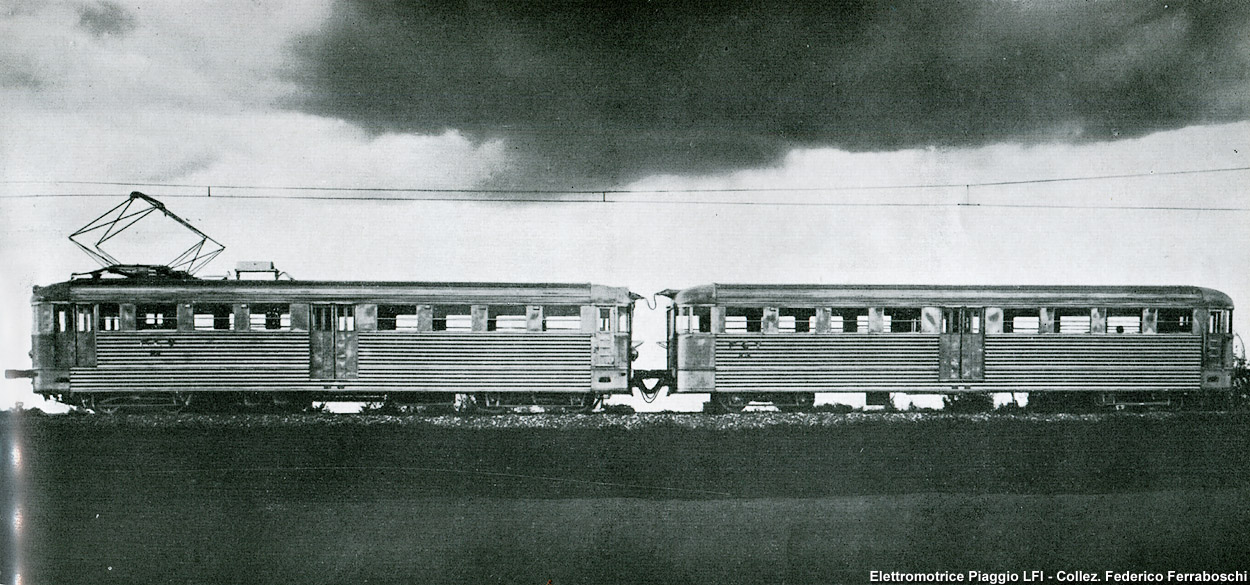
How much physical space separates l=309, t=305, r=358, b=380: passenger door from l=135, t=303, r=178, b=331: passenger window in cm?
177

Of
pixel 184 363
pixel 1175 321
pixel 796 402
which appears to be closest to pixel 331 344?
pixel 184 363

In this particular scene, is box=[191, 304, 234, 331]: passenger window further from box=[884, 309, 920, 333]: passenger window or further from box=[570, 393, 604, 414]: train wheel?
box=[884, 309, 920, 333]: passenger window

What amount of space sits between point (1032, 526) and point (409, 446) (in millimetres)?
5404

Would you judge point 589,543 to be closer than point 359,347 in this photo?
Yes

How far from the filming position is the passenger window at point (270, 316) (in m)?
9.82

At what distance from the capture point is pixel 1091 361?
33.6ft

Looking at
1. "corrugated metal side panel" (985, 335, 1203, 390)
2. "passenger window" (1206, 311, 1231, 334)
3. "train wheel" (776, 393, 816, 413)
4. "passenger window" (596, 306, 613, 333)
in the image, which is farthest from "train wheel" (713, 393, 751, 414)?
"passenger window" (1206, 311, 1231, 334)

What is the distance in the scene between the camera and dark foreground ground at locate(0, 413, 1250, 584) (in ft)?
17.8

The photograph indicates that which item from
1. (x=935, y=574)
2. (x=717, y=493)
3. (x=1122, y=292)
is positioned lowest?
(x=935, y=574)

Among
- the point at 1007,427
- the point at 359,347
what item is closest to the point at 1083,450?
the point at 1007,427

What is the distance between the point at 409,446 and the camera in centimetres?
728

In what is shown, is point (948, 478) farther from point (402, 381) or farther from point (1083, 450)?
point (402, 381)

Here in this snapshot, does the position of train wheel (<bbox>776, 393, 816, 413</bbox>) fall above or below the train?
below

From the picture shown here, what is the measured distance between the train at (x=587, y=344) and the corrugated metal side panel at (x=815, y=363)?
19 mm
